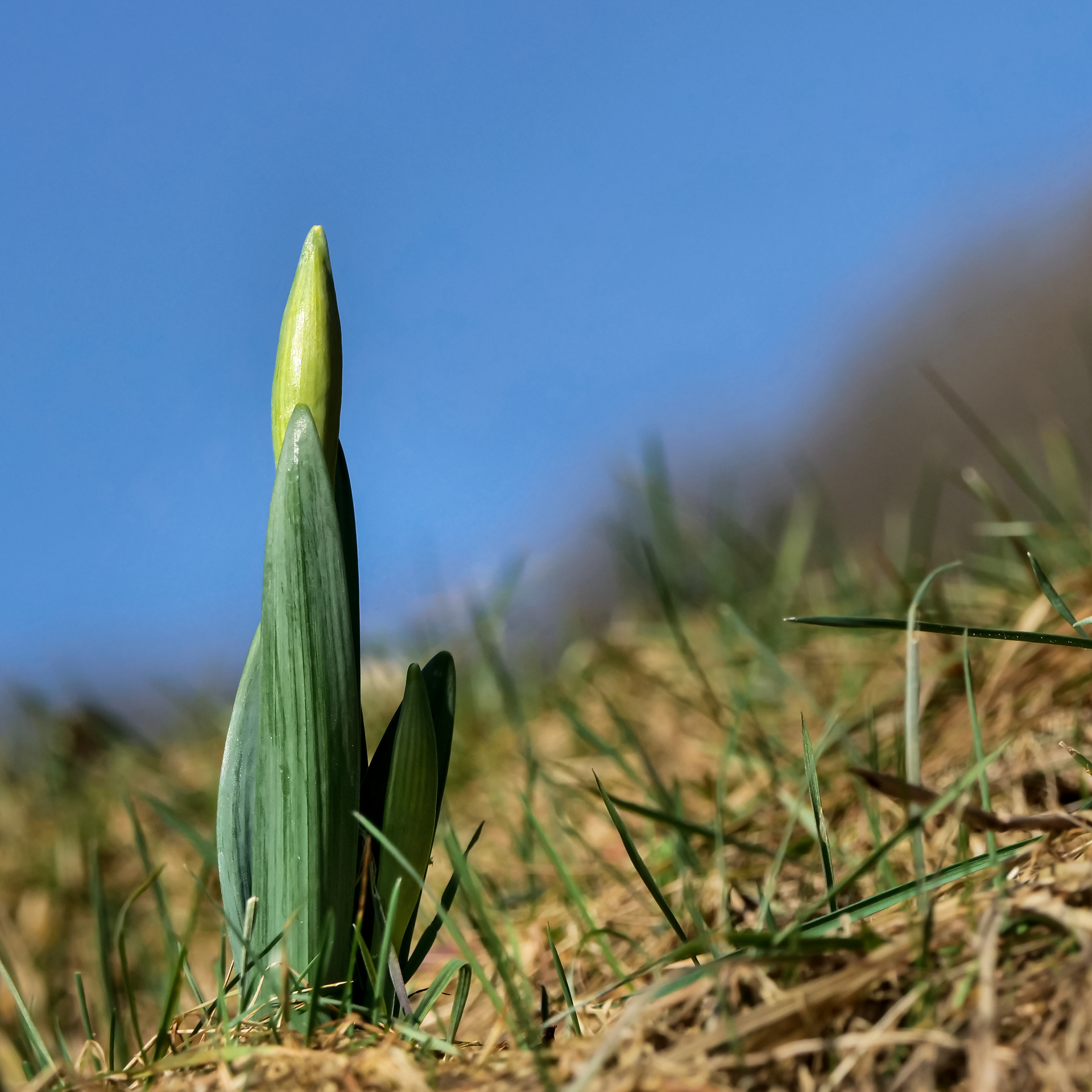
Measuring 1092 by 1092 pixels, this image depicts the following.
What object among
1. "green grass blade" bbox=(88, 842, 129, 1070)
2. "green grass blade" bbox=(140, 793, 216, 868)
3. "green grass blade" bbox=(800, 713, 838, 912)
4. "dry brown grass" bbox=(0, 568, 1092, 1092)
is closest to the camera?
"dry brown grass" bbox=(0, 568, 1092, 1092)

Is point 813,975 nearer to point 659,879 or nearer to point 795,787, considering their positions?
point 659,879

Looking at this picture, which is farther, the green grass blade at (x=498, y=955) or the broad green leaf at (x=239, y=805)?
the broad green leaf at (x=239, y=805)

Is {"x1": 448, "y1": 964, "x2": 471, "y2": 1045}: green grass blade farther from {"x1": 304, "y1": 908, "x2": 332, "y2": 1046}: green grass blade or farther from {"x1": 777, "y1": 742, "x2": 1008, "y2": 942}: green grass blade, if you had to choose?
{"x1": 777, "y1": 742, "x2": 1008, "y2": 942}: green grass blade

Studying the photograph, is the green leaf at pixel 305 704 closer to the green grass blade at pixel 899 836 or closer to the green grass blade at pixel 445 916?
the green grass blade at pixel 445 916

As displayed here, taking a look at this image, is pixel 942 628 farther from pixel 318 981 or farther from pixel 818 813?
pixel 318 981

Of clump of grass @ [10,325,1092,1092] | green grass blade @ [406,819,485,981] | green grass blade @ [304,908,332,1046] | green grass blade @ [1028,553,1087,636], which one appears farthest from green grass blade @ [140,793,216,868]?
green grass blade @ [1028,553,1087,636]

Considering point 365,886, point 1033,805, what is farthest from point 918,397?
point 365,886

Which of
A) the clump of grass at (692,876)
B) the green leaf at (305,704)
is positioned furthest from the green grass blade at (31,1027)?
the green leaf at (305,704)
